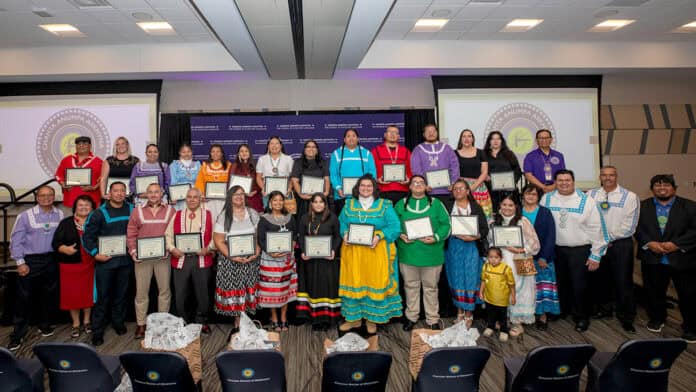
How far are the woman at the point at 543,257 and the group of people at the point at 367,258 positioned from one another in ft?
0.04

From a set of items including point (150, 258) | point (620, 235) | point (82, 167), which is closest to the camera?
point (150, 258)

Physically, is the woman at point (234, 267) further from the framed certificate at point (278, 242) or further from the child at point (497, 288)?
the child at point (497, 288)

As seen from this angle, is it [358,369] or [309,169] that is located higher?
[309,169]

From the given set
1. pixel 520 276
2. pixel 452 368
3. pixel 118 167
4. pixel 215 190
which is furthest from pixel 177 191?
pixel 520 276

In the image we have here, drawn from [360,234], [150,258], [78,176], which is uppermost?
[78,176]

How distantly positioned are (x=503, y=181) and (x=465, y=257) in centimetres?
130

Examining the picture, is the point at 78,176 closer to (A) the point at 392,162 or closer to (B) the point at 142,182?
(B) the point at 142,182

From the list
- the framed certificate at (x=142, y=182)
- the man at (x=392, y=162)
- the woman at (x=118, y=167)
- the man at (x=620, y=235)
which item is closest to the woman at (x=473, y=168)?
the man at (x=392, y=162)

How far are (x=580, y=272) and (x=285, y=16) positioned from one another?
4.59 m

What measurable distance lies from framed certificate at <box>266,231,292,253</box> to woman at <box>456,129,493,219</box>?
2.39m

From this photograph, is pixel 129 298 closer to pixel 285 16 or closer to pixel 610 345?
pixel 285 16

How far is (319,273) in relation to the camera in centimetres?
438

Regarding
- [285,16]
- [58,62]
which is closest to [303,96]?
[285,16]

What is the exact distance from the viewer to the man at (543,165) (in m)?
5.62
